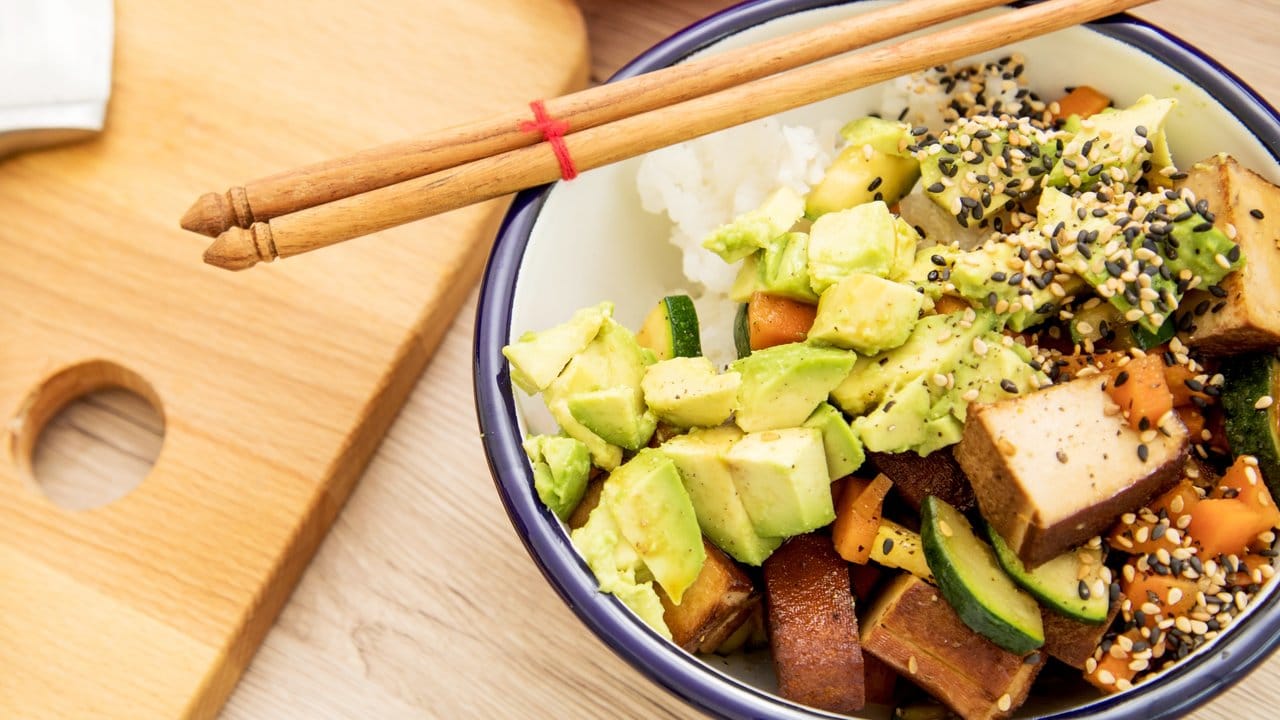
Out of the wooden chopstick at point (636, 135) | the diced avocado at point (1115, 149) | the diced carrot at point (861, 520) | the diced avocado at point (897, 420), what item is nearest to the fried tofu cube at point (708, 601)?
the diced carrot at point (861, 520)

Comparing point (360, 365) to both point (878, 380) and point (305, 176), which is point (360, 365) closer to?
point (305, 176)

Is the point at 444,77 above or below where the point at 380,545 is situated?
above

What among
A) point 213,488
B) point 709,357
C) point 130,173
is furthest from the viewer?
point 130,173


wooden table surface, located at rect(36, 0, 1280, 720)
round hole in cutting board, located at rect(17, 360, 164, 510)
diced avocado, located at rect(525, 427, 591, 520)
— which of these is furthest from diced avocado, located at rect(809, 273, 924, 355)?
round hole in cutting board, located at rect(17, 360, 164, 510)

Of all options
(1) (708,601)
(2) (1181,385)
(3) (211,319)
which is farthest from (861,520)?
(3) (211,319)

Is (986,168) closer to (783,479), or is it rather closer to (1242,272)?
(1242,272)

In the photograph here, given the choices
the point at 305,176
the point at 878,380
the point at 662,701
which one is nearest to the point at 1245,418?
the point at 878,380

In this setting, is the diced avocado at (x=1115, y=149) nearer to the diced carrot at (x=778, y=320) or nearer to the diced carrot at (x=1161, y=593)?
the diced carrot at (x=778, y=320)

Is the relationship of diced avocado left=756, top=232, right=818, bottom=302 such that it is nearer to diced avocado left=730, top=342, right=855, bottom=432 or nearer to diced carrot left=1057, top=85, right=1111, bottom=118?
diced avocado left=730, top=342, right=855, bottom=432
